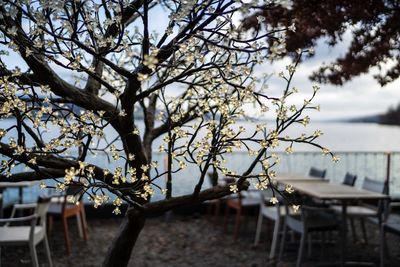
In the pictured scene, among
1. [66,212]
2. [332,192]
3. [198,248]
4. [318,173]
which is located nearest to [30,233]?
[66,212]

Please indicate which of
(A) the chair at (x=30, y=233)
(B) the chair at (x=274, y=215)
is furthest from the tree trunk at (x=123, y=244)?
(B) the chair at (x=274, y=215)

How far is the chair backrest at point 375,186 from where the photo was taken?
505 centimetres

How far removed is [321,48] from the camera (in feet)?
17.1

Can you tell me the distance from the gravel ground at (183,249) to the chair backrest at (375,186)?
75 cm

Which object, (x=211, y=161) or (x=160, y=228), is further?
(x=160, y=228)

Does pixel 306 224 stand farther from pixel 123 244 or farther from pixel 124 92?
pixel 124 92

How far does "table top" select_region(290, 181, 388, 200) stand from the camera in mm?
4453

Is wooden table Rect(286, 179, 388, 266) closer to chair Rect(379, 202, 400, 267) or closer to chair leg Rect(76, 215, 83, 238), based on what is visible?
chair Rect(379, 202, 400, 267)

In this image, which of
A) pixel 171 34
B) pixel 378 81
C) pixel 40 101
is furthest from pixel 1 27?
pixel 378 81

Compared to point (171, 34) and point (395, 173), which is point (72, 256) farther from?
point (395, 173)

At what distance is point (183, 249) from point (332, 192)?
1.89 m

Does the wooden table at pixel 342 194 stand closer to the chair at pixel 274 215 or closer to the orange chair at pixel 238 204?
the chair at pixel 274 215

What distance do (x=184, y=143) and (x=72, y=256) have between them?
3617mm

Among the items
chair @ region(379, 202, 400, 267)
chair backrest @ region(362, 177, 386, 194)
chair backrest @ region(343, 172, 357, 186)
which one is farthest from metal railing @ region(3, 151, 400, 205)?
chair @ region(379, 202, 400, 267)
